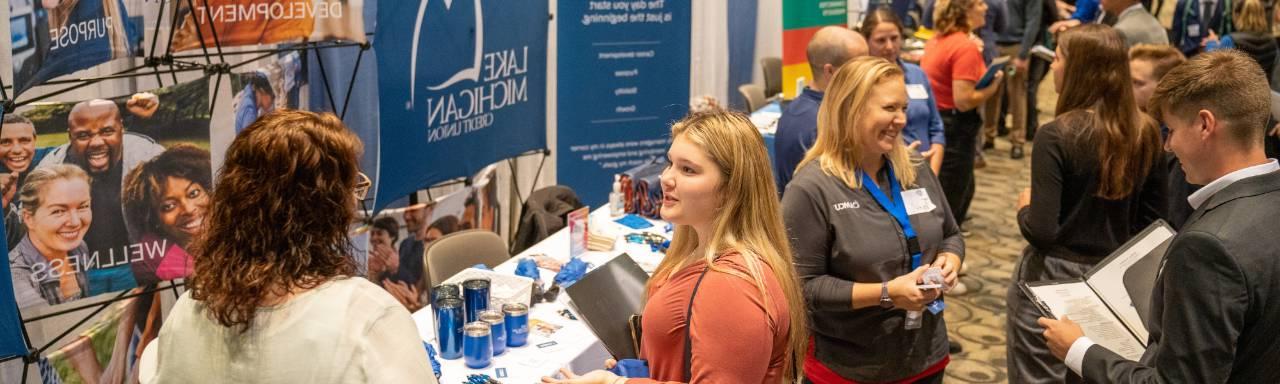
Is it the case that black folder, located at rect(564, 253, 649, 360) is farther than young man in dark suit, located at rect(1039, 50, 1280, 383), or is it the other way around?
black folder, located at rect(564, 253, 649, 360)

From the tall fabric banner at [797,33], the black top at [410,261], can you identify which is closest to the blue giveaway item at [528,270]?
the black top at [410,261]

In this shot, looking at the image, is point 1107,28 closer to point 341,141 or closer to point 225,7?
point 341,141

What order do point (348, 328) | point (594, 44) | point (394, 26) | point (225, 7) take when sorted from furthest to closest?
point (594, 44) < point (394, 26) < point (225, 7) < point (348, 328)

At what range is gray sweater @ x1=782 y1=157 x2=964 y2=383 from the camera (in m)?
2.66

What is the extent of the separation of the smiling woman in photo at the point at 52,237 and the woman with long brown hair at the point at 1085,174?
2.60 meters

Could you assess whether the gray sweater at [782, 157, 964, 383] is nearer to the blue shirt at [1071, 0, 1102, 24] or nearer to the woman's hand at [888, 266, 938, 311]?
the woman's hand at [888, 266, 938, 311]

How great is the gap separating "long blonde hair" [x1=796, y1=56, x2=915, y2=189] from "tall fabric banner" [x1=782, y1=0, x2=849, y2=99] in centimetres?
402

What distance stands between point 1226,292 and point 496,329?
1.69 meters

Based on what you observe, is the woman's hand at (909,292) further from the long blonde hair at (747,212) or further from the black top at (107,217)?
the black top at (107,217)

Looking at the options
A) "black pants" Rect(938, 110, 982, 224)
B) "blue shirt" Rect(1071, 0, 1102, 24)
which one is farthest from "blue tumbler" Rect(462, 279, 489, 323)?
"blue shirt" Rect(1071, 0, 1102, 24)

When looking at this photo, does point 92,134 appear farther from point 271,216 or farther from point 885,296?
point 885,296

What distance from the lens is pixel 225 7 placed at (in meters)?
3.42

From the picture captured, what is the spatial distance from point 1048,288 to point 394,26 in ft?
8.45

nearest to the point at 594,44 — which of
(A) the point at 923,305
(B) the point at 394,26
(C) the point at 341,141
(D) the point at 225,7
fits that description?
(B) the point at 394,26
